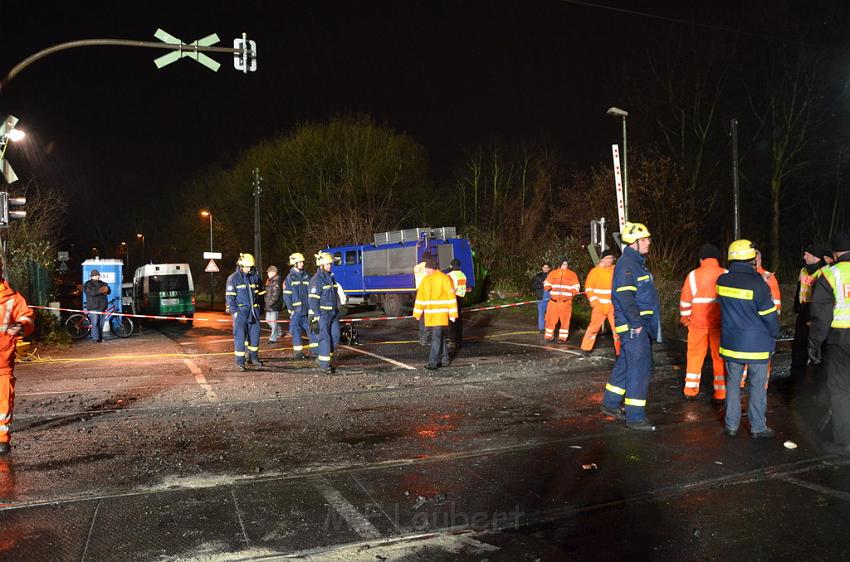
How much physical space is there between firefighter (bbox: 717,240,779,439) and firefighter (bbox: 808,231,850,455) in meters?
0.41

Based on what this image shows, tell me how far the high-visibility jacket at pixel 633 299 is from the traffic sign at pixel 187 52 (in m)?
9.52

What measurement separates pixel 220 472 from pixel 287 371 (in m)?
5.65

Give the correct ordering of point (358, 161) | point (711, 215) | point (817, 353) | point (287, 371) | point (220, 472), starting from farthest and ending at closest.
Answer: point (358, 161), point (711, 215), point (287, 371), point (817, 353), point (220, 472)

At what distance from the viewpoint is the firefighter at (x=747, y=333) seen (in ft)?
21.2

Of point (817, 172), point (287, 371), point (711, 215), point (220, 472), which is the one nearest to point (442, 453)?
point (220, 472)

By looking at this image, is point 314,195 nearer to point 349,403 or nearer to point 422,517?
point 349,403

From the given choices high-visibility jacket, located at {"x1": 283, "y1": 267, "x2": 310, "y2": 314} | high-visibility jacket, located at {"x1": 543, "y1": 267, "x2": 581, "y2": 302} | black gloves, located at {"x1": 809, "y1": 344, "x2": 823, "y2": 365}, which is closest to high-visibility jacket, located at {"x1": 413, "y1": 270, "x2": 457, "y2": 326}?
high-visibility jacket, located at {"x1": 283, "y1": 267, "x2": 310, "y2": 314}

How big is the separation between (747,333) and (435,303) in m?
5.21

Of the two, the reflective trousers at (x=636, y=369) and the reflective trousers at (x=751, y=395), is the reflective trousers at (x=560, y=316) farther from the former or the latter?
the reflective trousers at (x=751, y=395)

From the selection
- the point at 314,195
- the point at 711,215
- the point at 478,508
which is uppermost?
the point at 314,195

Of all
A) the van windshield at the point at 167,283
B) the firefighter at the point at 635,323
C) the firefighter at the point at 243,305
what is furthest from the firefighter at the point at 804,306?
the van windshield at the point at 167,283

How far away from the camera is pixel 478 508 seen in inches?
193

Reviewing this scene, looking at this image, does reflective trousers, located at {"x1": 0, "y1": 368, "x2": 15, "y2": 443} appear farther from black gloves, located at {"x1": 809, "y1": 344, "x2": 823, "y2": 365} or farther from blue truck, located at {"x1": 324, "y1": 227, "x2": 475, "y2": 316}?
blue truck, located at {"x1": 324, "y1": 227, "x2": 475, "y2": 316}

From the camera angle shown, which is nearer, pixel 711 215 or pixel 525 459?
pixel 525 459
